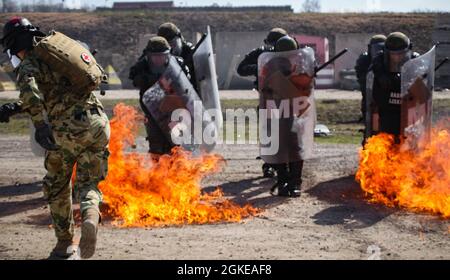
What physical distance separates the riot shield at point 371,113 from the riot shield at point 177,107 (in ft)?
7.10

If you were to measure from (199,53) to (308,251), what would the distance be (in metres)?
3.98

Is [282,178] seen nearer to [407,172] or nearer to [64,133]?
[407,172]

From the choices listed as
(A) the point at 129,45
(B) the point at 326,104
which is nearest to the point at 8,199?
(B) the point at 326,104

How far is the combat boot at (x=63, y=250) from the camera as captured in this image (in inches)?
236

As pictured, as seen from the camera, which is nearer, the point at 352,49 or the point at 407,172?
the point at 407,172

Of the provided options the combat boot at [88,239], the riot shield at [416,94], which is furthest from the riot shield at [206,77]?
the combat boot at [88,239]

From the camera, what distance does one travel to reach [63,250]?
6.03 m

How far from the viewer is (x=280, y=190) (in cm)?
869

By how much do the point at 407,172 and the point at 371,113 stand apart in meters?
1.50

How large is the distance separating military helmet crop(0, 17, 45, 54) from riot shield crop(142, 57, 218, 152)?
2.70m

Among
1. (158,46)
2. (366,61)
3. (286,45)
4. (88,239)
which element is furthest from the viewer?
(366,61)

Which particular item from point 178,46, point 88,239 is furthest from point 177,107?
point 88,239

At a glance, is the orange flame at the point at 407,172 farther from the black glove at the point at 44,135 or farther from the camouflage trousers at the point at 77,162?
the black glove at the point at 44,135
